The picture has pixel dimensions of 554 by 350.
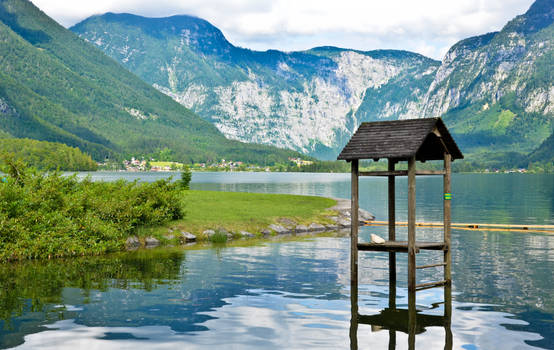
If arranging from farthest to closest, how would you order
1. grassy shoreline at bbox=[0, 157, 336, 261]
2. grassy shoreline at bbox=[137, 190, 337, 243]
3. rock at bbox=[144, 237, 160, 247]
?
1. grassy shoreline at bbox=[137, 190, 337, 243]
2. rock at bbox=[144, 237, 160, 247]
3. grassy shoreline at bbox=[0, 157, 336, 261]

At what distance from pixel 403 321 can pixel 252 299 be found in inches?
256

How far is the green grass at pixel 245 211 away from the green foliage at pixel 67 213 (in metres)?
2.69

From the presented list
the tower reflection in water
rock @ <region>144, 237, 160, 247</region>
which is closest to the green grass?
rock @ <region>144, 237, 160, 247</region>

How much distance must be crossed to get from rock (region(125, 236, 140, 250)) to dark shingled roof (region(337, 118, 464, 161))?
65.6 ft

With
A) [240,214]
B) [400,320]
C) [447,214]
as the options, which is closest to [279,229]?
[240,214]

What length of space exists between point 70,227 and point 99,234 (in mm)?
2581

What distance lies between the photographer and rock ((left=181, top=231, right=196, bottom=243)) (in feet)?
143

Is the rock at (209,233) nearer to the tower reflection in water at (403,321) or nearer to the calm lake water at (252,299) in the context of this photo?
the calm lake water at (252,299)

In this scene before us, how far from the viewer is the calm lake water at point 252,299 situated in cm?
1877

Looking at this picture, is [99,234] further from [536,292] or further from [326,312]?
[536,292]

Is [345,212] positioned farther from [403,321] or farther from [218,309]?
[403,321]

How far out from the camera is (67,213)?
1470 inches

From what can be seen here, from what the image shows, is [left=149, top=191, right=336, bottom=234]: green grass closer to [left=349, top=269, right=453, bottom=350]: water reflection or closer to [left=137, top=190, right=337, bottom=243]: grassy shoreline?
[left=137, top=190, right=337, bottom=243]: grassy shoreline

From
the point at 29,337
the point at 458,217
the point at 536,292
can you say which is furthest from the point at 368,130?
the point at 458,217
